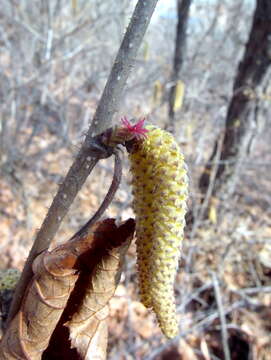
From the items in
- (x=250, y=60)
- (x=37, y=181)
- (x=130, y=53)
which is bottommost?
(x=130, y=53)

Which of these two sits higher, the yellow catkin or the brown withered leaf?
the yellow catkin

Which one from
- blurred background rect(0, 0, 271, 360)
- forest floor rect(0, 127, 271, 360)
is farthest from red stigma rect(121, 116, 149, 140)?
forest floor rect(0, 127, 271, 360)

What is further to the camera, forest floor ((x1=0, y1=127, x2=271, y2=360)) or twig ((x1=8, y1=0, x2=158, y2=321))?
forest floor ((x1=0, y1=127, x2=271, y2=360))

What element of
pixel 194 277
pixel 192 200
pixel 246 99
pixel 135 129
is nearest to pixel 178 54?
pixel 246 99

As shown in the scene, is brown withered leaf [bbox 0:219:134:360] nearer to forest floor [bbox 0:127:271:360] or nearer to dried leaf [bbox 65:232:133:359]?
dried leaf [bbox 65:232:133:359]

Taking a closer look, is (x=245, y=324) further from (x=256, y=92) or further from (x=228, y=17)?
(x=228, y=17)

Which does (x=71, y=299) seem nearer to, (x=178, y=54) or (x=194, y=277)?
(x=194, y=277)

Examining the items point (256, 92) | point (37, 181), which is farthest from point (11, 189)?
point (256, 92)
